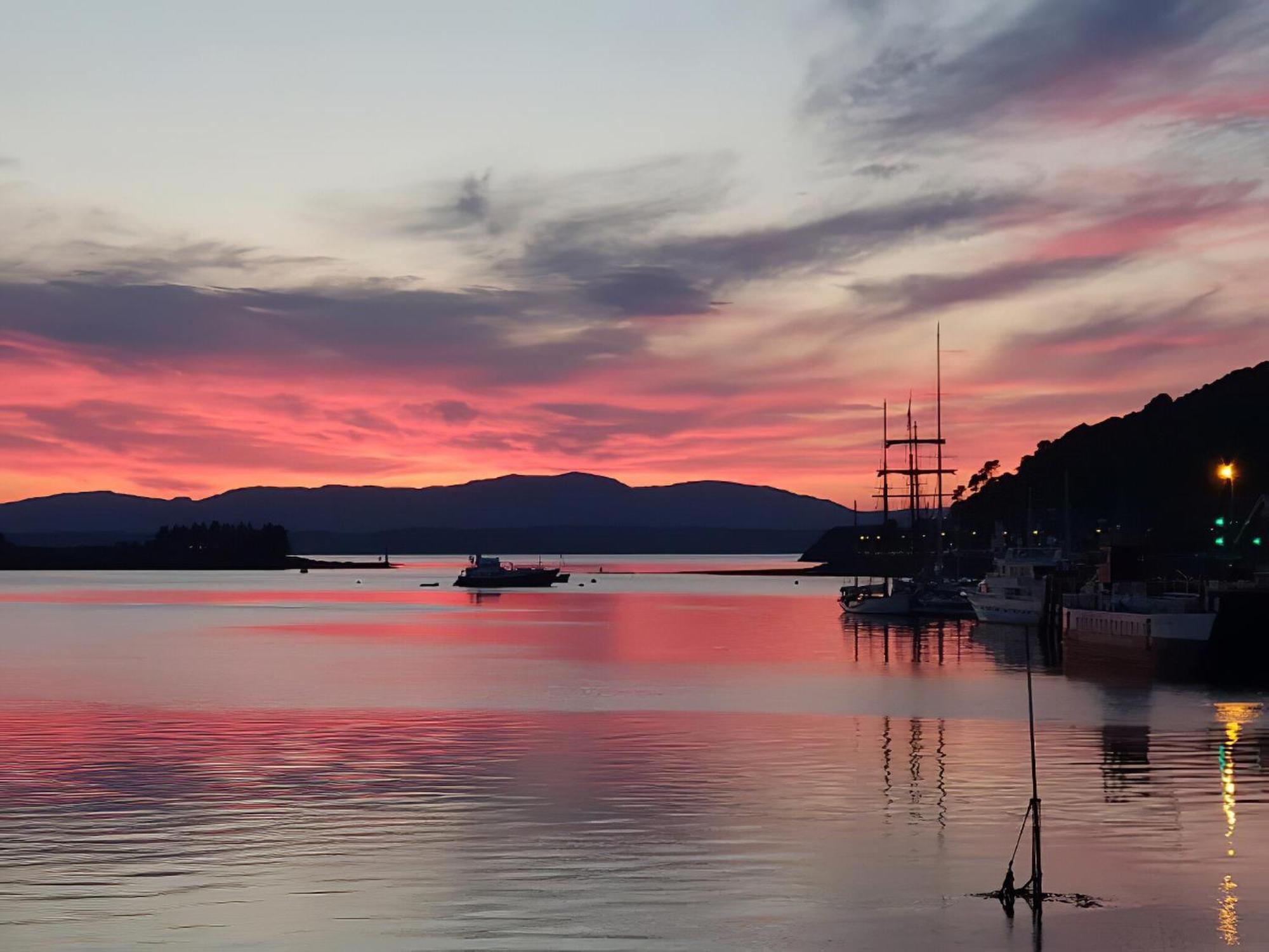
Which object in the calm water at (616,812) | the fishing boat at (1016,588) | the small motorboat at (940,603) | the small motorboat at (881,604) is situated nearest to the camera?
the calm water at (616,812)

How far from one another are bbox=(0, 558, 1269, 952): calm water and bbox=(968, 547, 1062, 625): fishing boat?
183ft

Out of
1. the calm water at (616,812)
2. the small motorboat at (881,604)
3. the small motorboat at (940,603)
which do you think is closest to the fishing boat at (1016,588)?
the small motorboat at (940,603)

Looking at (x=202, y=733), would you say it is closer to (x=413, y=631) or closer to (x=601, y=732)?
(x=601, y=732)

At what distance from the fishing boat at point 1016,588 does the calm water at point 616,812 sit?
55.7 meters

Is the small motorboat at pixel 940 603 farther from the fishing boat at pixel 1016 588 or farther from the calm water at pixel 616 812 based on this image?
the calm water at pixel 616 812

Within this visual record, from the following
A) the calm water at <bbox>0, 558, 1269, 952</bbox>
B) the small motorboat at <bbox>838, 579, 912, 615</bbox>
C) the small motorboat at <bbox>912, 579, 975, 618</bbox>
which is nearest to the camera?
the calm water at <bbox>0, 558, 1269, 952</bbox>

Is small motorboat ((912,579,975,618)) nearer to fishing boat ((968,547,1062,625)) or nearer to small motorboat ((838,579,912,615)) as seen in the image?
small motorboat ((838,579,912,615))

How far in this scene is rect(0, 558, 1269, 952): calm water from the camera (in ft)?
76.7

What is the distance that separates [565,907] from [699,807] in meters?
11.1

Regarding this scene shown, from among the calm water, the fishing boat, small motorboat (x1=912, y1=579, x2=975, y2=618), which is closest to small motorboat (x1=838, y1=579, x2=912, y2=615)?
small motorboat (x1=912, y1=579, x2=975, y2=618)

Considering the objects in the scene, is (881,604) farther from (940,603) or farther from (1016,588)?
(1016,588)

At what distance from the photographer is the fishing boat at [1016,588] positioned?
13275cm

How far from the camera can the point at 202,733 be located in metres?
52.3

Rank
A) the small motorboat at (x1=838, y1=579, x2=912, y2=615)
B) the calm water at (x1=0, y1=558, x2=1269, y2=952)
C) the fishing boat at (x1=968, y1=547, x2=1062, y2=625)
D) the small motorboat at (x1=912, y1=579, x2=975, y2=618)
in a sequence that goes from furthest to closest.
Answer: the small motorboat at (x1=838, y1=579, x2=912, y2=615) → the small motorboat at (x1=912, y1=579, x2=975, y2=618) → the fishing boat at (x1=968, y1=547, x2=1062, y2=625) → the calm water at (x1=0, y1=558, x2=1269, y2=952)
